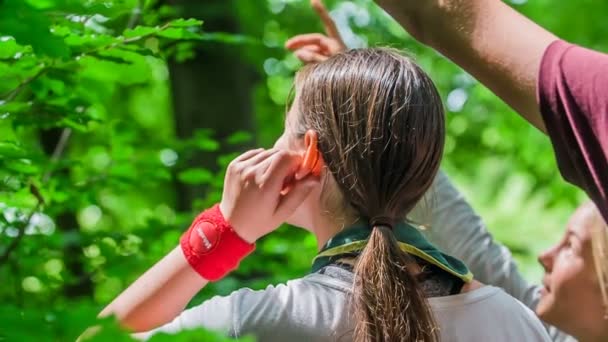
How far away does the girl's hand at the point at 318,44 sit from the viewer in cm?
211

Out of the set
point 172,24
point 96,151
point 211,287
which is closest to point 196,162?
point 96,151

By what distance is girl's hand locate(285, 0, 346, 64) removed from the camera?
2.11m

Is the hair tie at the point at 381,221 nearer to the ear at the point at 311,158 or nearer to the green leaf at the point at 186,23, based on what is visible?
the ear at the point at 311,158

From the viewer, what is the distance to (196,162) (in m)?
3.77

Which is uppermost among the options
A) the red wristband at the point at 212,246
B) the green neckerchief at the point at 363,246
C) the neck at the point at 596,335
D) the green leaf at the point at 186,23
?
the green leaf at the point at 186,23

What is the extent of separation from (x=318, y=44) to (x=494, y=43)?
1070 mm

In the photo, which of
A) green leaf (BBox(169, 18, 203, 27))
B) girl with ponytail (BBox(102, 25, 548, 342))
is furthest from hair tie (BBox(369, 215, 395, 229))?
green leaf (BBox(169, 18, 203, 27))

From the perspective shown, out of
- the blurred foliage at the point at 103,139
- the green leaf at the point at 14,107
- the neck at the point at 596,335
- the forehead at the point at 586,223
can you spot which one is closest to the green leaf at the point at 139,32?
the blurred foliage at the point at 103,139

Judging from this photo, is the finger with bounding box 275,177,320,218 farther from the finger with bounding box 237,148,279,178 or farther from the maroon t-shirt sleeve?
the maroon t-shirt sleeve

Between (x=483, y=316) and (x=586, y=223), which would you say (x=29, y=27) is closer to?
(x=483, y=316)

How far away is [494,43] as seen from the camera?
1.11 m

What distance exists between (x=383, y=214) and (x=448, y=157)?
4949 mm

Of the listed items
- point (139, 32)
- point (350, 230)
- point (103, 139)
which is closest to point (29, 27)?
point (139, 32)

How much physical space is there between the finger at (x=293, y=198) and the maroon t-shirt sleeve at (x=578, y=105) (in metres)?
0.55
